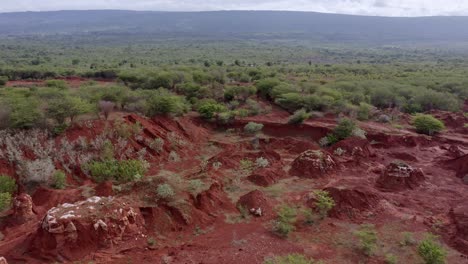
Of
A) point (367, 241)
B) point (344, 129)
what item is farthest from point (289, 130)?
point (367, 241)

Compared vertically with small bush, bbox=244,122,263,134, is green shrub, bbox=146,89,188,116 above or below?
above

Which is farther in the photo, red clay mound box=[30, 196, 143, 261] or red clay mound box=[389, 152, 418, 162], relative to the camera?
red clay mound box=[389, 152, 418, 162]

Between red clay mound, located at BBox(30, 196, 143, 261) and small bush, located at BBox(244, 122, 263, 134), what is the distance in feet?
45.1

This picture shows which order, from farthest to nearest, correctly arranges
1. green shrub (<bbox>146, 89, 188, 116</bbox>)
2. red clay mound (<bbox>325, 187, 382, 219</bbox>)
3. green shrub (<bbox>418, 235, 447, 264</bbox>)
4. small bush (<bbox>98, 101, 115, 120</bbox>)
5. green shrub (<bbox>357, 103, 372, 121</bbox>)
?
1. green shrub (<bbox>357, 103, 372, 121</bbox>)
2. green shrub (<bbox>146, 89, 188, 116</bbox>)
3. small bush (<bbox>98, 101, 115, 120</bbox>)
4. red clay mound (<bbox>325, 187, 382, 219</bbox>)
5. green shrub (<bbox>418, 235, 447, 264</bbox>)

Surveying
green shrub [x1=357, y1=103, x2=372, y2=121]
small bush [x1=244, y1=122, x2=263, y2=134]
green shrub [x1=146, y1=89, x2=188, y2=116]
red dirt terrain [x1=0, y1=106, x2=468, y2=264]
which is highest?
green shrub [x1=146, y1=89, x2=188, y2=116]

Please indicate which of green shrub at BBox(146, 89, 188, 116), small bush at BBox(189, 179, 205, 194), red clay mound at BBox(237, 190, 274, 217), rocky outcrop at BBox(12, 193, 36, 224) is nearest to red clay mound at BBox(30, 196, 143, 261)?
rocky outcrop at BBox(12, 193, 36, 224)

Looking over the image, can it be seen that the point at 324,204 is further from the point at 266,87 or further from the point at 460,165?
the point at 266,87

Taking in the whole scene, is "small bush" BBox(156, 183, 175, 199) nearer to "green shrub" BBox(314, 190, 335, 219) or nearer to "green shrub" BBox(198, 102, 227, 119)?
"green shrub" BBox(314, 190, 335, 219)

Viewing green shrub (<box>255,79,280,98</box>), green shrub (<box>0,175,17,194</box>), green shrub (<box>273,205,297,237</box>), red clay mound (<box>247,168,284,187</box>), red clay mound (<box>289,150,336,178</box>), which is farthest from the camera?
green shrub (<box>255,79,280,98</box>)

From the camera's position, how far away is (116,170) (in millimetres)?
18516

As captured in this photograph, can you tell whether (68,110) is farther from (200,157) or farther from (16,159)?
(200,157)

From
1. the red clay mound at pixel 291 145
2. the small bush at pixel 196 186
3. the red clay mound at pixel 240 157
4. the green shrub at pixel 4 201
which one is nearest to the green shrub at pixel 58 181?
the green shrub at pixel 4 201

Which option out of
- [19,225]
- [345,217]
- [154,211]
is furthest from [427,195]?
[19,225]

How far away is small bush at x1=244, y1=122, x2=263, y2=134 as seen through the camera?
26.5 metres
